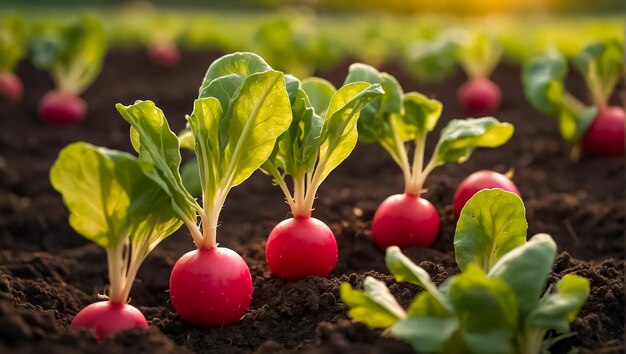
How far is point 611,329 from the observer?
3242 millimetres

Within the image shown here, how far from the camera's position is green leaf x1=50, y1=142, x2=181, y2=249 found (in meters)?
2.78

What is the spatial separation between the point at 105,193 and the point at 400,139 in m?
1.82

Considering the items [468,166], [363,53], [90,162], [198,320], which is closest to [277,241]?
[198,320]

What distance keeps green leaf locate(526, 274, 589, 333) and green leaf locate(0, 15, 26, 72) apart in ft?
24.1

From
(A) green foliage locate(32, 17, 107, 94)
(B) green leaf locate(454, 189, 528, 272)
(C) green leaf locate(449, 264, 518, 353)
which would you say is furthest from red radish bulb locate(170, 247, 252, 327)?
(A) green foliage locate(32, 17, 107, 94)

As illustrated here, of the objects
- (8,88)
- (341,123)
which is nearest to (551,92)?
(341,123)

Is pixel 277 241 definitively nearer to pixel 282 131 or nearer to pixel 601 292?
pixel 282 131

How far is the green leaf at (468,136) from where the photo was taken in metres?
3.87

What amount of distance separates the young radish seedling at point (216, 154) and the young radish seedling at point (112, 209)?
0.47 feet

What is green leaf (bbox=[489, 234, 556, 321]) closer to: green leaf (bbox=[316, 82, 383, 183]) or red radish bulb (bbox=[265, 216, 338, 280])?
green leaf (bbox=[316, 82, 383, 183])

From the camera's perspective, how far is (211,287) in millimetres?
3248

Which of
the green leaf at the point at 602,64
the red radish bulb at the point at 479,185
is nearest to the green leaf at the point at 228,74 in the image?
the red radish bulb at the point at 479,185

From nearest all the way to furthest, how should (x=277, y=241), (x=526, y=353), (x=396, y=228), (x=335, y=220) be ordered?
(x=526, y=353), (x=277, y=241), (x=396, y=228), (x=335, y=220)

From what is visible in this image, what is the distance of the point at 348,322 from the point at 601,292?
1.24 meters
